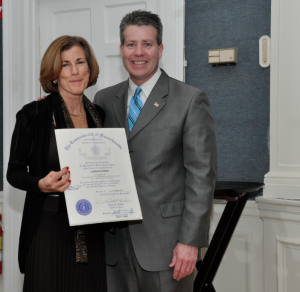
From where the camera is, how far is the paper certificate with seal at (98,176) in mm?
1472

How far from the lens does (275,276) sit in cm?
244

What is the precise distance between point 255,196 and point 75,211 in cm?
148

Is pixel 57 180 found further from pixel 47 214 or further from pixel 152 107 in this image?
pixel 152 107

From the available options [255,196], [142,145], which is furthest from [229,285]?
[142,145]

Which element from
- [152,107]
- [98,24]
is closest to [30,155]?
[152,107]

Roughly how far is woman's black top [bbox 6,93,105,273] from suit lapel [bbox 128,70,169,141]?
1.07 ft

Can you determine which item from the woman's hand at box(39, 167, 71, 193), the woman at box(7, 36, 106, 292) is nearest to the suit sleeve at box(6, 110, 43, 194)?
the woman at box(7, 36, 106, 292)

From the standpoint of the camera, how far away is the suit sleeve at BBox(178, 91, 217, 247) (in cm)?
163

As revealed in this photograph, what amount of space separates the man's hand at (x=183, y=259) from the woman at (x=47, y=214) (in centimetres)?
34

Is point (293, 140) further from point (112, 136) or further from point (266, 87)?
point (112, 136)

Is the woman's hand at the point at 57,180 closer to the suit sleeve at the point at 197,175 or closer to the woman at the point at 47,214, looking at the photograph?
the woman at the point at 47,214

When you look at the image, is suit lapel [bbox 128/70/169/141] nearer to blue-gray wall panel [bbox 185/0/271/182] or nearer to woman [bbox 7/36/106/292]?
woman [bbox 7/36/106/292]

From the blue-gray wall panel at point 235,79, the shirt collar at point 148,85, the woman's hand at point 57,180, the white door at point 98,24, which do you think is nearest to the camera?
the woman's hand at point 57,180
